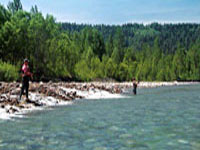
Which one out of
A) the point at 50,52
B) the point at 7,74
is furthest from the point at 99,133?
the point at 50,52

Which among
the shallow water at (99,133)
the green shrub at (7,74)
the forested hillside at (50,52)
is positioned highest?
the forested hillside at (50,52)

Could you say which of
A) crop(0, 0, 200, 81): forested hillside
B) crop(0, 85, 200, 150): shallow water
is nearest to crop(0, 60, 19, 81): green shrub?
crop(0, 0, 200, 81): forested hillside

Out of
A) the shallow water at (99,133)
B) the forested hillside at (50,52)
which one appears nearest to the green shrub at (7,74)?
the forested hillside at (50,52)

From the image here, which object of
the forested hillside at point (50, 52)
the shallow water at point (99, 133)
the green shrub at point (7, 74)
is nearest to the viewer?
the shallow water at point (99, 133)

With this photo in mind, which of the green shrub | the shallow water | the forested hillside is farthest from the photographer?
the forested hillside

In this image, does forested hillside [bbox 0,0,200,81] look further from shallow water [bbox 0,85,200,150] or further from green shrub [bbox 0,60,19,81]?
shallow water [bbox 0,85,200,150]

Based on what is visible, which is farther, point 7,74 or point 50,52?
point 50,52

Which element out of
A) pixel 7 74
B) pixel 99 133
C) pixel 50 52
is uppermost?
pixel 50 52

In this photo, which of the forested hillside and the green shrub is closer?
the green shrub

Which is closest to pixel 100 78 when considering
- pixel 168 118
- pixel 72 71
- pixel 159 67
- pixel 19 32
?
pixel 72 71

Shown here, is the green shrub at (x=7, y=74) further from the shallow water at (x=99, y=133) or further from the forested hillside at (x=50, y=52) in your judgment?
the shallow water at (x=99, y=133)

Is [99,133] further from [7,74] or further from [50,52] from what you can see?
[50,52]

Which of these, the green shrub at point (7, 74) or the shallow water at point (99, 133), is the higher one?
the green shrub at point (7, 74)

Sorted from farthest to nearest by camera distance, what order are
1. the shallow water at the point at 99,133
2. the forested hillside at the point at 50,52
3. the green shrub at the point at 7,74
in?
the forested hillside at the point at 50,52 < the green shrub at the point at 7,74 < the shallow water at the point at 99,133
